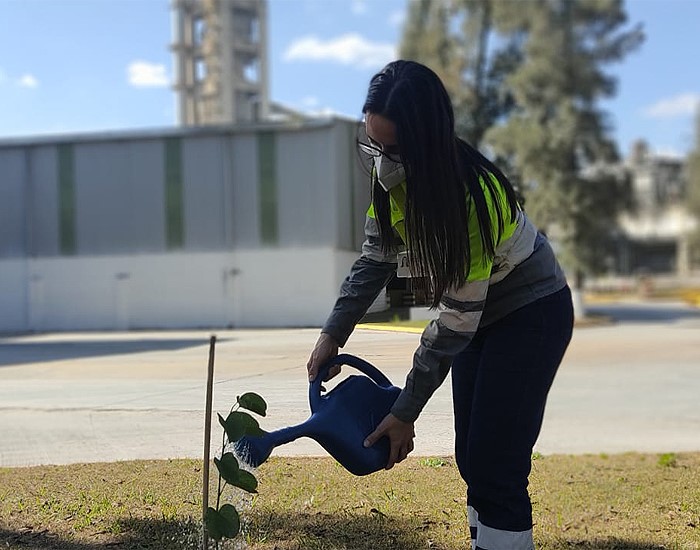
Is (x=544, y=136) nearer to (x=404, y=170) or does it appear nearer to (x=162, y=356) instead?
(x=162, y=356)

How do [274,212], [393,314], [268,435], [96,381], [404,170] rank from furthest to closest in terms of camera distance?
[274,212] < [96,381] < [393,314] < [268,435] < [404,170]

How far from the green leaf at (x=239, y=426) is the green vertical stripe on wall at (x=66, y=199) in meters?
17.9

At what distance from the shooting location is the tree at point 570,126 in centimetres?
2034

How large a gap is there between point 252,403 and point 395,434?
1.90 feet

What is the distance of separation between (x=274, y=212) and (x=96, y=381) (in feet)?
45.8

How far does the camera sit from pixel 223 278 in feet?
59.7

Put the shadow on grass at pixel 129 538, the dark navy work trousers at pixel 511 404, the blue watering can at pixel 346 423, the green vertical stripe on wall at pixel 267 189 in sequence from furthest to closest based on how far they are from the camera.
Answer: the green vertical stripe on wall at pixel 267 189
the shadow on grass at pixel 129 538
the blue watering can at pixel 346 423
the dark navy work trousers at pixel 511 404

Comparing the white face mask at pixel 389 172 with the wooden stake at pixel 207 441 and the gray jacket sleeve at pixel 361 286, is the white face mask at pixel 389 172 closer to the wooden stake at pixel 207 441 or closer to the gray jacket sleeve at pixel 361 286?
the gray jacket sleeve at pixel 361 286

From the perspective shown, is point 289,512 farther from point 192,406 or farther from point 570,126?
point 570,126

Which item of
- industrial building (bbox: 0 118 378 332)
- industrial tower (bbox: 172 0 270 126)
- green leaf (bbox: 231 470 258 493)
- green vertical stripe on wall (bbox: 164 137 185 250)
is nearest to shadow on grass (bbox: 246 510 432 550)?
green leaf (bbox: 231 470 258 493)

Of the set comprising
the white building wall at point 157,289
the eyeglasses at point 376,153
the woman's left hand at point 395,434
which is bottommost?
the white building wall at point 157,289

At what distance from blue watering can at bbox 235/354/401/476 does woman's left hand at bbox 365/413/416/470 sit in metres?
0.03

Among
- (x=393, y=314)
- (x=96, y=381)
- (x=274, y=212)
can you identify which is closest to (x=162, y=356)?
(x=96, y=381)

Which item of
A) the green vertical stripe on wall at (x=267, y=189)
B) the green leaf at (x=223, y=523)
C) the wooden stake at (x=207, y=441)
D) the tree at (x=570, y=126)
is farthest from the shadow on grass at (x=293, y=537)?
the tree at (x=570, y=126)
